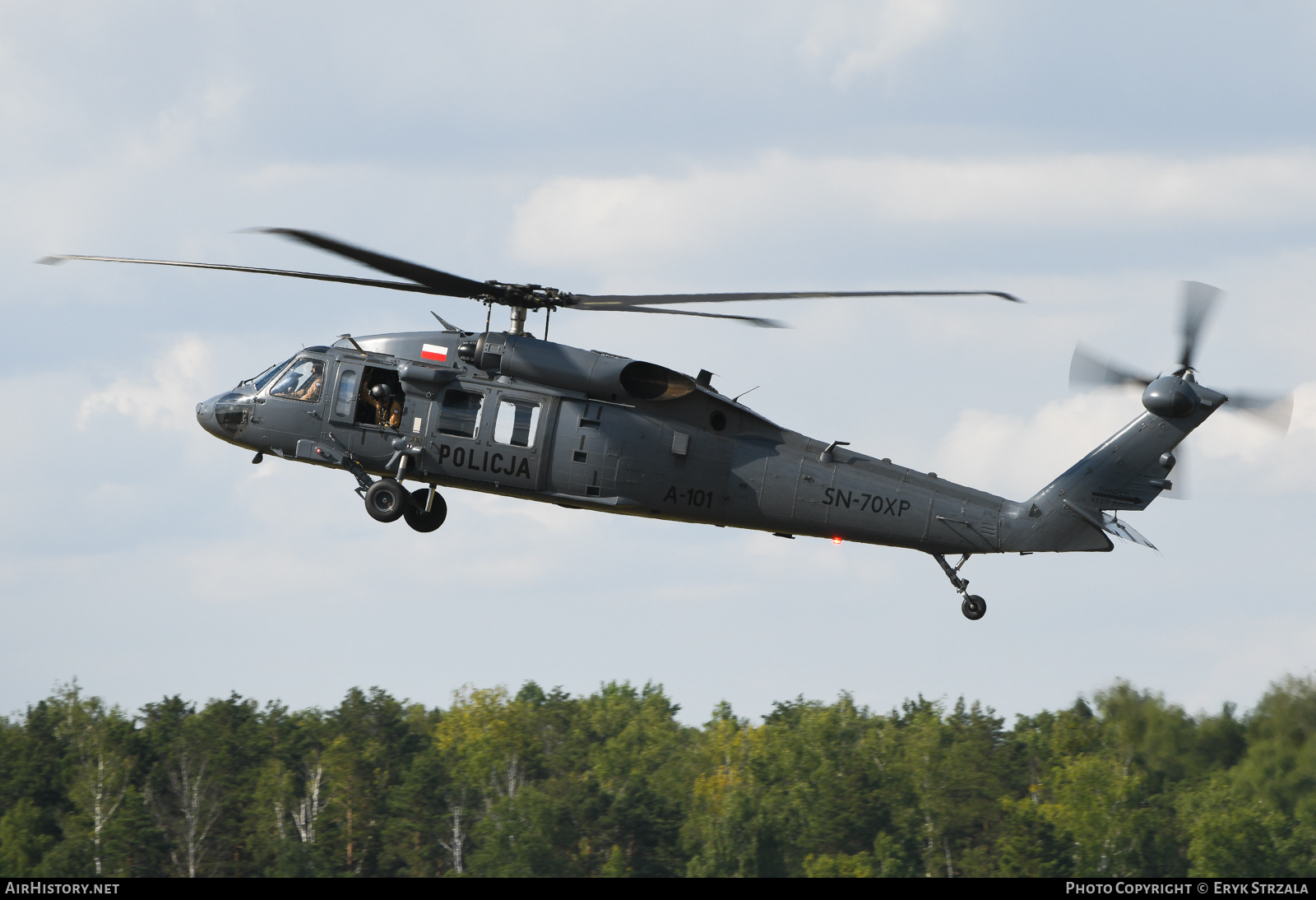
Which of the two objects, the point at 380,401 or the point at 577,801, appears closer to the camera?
the point at 380,401

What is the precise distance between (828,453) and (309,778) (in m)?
82.1

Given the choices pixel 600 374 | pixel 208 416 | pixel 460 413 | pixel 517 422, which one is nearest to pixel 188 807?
pixel 208 416

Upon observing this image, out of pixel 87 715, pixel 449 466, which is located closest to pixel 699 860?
pixel 87 715

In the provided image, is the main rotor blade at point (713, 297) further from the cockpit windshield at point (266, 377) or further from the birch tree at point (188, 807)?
the birch tree at point (188, 807)

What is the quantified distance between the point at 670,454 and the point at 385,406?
→ 17.1 feet

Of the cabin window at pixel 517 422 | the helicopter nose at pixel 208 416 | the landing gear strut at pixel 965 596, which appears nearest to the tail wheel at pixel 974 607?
the landing gear strut at pixel 965 596

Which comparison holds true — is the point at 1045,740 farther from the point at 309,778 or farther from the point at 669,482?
the point at 669,482

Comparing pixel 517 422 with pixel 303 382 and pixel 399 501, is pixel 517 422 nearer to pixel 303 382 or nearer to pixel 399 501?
pixel 399 501

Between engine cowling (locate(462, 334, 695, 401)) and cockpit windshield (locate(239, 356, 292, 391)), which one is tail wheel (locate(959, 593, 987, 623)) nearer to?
engine cowling (locate(462, 334, 695, 401))

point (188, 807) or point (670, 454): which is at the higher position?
point (670, 454)

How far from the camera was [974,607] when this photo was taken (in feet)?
86.0

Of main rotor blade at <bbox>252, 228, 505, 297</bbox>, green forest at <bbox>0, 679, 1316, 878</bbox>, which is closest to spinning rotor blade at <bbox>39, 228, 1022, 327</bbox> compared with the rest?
main rotor blade at <bbox>252, 228, 505, 297</bbox>

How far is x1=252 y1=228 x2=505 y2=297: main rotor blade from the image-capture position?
2296cm

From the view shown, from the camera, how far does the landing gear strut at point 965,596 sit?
2614 centimetres
